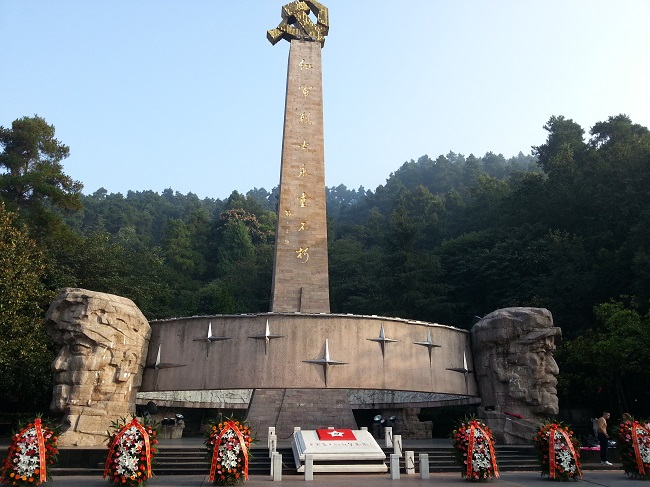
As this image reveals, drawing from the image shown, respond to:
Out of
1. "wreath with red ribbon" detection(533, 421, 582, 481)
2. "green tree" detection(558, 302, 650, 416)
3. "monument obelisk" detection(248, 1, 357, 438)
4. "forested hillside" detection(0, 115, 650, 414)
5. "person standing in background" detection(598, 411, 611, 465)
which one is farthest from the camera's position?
"forested hillside" detection(0, 115, 650, 414)

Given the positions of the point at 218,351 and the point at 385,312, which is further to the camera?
the point at 385,312

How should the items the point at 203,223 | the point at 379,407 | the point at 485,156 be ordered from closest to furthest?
the point at 379,407 < the point at 203,223 < the point at 485,156

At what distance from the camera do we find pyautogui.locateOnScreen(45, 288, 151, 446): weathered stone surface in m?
12.2

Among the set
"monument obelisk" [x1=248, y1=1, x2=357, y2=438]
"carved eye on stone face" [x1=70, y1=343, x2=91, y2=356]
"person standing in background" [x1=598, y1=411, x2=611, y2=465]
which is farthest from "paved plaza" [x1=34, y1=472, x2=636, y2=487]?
"monument obelisk" [x1=248, y1=1, x2=357, y2=438]

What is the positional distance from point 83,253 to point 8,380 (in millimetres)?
8781

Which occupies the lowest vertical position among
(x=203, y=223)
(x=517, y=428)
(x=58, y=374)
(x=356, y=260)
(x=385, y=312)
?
(x=517, y=428)

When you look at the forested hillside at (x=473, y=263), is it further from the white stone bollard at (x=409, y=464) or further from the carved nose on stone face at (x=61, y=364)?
the white stone bollard at (x=409, y=464)

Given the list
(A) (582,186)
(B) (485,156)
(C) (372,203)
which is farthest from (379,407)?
(B) (485,156)

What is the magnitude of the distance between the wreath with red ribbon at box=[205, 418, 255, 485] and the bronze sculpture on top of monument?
311 cm

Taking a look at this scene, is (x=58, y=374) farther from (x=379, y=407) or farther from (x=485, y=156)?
(x=485, y=156)

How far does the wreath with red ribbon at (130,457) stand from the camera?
812cm

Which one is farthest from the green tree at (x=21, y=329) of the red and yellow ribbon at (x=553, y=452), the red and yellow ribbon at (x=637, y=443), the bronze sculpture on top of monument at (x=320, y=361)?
the red and yellow ribbon at (x=637, y=443)

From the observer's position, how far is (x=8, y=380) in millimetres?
17453

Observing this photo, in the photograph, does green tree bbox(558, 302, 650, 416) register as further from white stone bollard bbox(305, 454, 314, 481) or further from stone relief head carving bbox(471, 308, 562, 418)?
white stone bollard bbox(305, 454, 314, 481)
